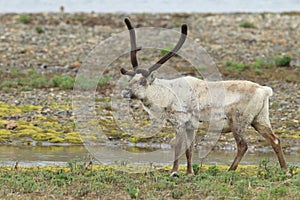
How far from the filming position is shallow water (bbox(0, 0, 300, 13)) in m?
41.7

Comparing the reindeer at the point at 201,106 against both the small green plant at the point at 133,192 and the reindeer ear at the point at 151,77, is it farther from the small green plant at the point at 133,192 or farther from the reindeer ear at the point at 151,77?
the small green plant at the point at 133,192

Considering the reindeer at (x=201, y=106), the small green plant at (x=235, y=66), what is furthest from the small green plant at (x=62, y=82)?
the reindeer at (x=201, y=106)

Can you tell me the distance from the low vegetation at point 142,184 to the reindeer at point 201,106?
69 centimetres

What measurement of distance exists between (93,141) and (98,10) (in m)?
23.8

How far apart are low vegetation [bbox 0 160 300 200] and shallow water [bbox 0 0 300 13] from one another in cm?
2859

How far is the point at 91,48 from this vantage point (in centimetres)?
3003

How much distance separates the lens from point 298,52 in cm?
2962

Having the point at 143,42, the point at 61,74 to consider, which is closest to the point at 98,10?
the point at 143,42

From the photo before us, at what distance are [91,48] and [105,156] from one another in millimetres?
14065

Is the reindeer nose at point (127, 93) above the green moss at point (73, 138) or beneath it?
above

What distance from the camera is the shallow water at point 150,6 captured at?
137 ft

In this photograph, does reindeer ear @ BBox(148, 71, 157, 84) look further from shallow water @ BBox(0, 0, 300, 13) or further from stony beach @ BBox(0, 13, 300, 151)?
shallow water @ BBox(0, 0, 300, 13)

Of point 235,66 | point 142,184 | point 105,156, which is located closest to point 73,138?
point 105,156

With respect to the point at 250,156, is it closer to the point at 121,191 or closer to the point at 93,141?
the point at 93,141
